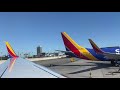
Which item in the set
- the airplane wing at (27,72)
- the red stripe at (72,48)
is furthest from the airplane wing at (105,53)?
the airplane wing at (27,72)

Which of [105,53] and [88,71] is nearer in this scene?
[88,71]

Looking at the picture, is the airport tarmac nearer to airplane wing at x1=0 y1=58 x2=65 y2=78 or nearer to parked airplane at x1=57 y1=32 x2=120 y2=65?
parked airplane at x1=57 y1=32 x2=120 y2=65

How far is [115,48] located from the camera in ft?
123

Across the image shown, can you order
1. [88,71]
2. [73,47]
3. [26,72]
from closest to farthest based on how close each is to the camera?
[26,72], [88,71], [73,47]

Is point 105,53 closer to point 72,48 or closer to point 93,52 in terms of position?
point 93,52

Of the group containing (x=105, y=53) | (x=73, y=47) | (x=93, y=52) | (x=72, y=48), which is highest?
(x=73, y=47)

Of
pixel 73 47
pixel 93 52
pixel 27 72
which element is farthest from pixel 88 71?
pixel 27 72

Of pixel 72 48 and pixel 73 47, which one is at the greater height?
pixel 73 47

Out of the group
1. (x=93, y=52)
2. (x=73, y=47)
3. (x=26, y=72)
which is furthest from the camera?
(x=73, y=47)

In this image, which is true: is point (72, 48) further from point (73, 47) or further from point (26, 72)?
point (26, 72)

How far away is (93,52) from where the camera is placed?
37.6 meters
